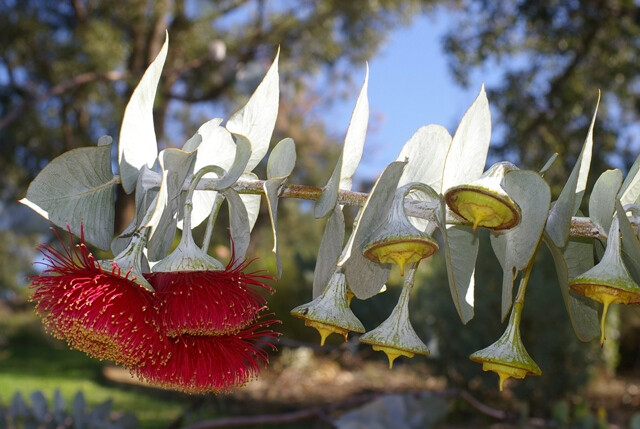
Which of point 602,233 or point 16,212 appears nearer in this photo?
point 602,233

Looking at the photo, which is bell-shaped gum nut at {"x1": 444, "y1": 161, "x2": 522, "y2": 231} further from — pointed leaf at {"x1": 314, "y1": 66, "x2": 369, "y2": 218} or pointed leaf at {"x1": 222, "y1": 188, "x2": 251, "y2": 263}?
pointed leaf at {"x1": 222, "y1": 188, "x2": 251, "y2": 263}

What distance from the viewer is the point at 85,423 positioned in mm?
2789

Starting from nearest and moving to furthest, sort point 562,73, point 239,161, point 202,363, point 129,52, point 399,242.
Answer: point 399,242 → point 239,161 → point 202,363 → point 562,73 → point 129,52

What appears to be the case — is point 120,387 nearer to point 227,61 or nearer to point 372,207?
point 227,61

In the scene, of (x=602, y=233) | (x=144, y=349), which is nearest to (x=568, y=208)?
(x=602, y=233)

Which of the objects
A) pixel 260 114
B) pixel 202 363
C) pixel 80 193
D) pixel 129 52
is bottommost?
pixel 202 363

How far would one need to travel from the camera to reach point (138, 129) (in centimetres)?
88

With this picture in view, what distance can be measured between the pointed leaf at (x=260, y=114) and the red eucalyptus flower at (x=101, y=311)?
0.26 metres

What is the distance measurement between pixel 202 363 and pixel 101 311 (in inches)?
6.4

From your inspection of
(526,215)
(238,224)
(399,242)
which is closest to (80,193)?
(238,224)

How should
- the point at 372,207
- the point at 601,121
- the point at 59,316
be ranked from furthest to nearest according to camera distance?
1. the point at 601,121
2. the point at 59,316
3. the point at 372,207

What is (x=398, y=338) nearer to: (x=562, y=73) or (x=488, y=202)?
(x=488, y=202)

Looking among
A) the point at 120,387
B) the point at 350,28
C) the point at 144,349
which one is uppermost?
the point at 350,28

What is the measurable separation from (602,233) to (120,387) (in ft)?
26.2
